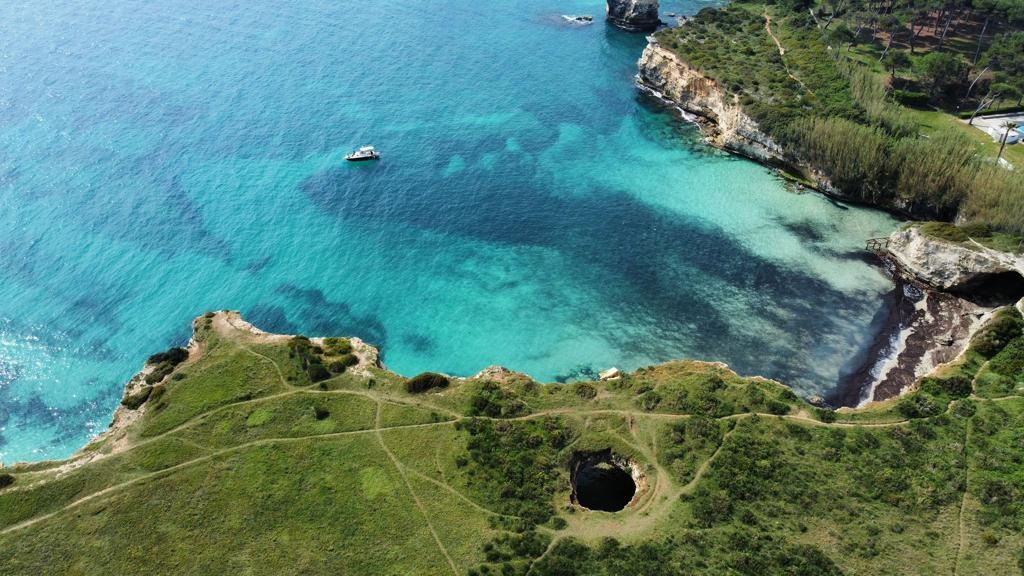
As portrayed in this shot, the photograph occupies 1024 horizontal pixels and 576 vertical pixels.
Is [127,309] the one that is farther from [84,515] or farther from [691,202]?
[691,202]

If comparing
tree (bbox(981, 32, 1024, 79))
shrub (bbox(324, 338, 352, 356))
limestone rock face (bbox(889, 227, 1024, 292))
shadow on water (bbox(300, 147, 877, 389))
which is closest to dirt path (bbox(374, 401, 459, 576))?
shrub (bbox(324, 338, 352, 356))

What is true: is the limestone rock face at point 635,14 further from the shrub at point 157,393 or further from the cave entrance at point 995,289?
the shrub at point 157,393

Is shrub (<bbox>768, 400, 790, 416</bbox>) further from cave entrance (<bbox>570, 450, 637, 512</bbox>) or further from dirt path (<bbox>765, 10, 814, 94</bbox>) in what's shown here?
dirt path (<bbox>765, 10, 814, 94</bbox>)

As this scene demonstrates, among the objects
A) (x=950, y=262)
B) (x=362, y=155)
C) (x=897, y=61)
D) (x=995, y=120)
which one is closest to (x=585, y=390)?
(x=950, y=262)

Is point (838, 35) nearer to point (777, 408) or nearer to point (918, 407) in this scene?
point (918, 407)

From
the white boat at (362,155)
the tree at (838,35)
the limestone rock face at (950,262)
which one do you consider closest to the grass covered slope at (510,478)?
the limestone rock face at (950,262)
